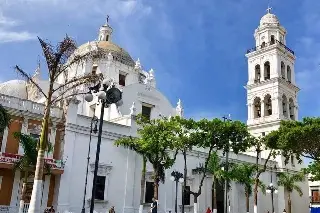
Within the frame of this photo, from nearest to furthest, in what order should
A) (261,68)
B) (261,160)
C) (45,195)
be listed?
(45,195) < (261,160) < (261,68)

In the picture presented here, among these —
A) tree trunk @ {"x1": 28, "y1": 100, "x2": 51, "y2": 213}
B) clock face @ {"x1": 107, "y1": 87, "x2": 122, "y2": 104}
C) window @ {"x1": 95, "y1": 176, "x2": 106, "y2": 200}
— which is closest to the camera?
clock face @ {"x1": 107, "y1": 87, "x2": 122, "y2": 104}

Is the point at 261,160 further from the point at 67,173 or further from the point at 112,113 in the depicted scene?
the point at 67,173

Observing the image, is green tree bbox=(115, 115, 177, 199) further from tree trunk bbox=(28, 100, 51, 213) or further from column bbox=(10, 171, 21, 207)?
tree trunk bbox=(28, 100, 51, 213)

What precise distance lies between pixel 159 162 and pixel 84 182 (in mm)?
5386

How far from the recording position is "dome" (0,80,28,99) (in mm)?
32469

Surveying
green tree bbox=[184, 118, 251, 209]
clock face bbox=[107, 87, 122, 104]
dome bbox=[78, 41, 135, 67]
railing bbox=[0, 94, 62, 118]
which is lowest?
clock face bbox=[107, 87, 122, 104]

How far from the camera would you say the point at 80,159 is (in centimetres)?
2608

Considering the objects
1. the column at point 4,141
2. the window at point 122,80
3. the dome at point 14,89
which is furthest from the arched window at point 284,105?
the column at point 4,141

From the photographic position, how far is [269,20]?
47844 mm

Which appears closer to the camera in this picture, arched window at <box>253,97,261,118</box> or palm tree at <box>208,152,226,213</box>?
palm tree at <box>208,152,226,213</box>

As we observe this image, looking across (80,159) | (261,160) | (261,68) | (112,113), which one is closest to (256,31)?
(261,68)

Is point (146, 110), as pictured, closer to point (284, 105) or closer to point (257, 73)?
point (257, 73)

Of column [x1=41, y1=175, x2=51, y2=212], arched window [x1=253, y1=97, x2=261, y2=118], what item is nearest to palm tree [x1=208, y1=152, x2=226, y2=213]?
column [x1=41, y1=175, x2=51, y2=212]

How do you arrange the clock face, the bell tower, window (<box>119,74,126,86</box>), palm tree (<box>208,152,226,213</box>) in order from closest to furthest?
the clock face, palm tree (<box>208,152,226,213</box>), window (<box>119,74,126,86</box>), the bell tower
